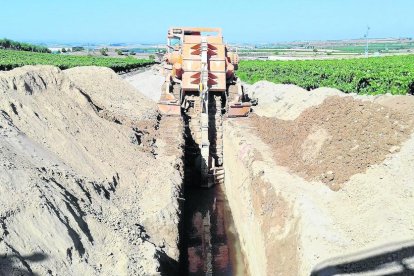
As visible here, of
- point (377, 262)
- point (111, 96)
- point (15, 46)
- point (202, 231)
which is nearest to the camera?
point (377, 262)

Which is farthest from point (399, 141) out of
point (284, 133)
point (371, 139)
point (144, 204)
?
point (144, 204)

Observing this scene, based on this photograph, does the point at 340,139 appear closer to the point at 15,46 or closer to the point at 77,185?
the point at 77,185

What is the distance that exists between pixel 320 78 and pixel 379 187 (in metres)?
22.3

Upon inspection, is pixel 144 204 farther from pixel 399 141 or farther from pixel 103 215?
pixel 399 141

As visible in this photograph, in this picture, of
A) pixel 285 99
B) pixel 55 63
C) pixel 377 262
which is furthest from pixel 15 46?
pixel 377 262

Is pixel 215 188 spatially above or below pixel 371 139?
below

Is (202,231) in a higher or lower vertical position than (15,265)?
lower

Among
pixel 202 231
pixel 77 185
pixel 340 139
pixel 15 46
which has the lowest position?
pixel 202 231

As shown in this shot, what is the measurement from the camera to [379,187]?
746cm

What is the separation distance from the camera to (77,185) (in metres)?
7.41

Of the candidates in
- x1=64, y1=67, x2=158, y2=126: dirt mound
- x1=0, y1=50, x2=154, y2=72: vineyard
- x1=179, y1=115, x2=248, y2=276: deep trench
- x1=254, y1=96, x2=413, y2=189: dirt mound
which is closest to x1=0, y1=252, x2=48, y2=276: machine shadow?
x1=179, y1=115, x2=248, y2=276: deep trench

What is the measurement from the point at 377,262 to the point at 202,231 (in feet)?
21.1

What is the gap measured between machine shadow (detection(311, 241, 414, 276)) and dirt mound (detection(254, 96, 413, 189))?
237 centimetres

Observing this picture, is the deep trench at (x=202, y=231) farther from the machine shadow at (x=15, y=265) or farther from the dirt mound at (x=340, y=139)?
the machine shadow at (x=15, y=265)
